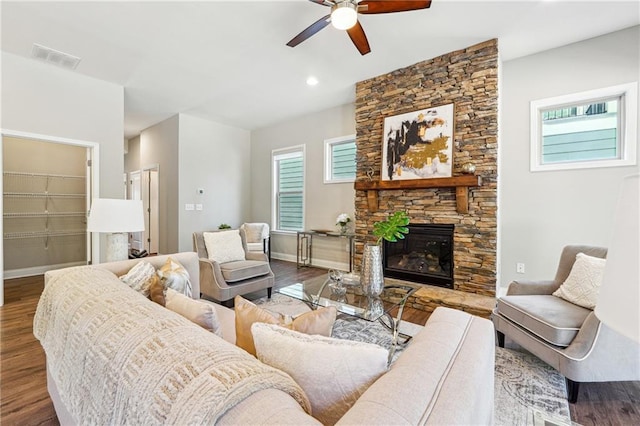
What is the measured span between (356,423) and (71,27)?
4267 millimetres

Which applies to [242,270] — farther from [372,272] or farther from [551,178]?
[551,178]

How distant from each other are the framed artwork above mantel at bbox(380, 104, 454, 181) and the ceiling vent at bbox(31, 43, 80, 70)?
4102mm

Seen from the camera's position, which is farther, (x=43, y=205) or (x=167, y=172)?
(x=167, y=172)

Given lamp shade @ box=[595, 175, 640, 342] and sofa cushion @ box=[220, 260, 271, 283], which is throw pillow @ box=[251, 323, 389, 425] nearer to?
lamp shade @ box=[595, 175, 640, 342]

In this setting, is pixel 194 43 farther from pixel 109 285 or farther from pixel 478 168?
pixel 478 168

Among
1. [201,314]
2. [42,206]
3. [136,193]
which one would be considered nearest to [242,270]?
[201,314]

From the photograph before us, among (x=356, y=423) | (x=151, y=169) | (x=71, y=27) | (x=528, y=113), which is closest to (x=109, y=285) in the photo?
(x=356, y=423)

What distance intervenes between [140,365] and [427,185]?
3408 millimetres

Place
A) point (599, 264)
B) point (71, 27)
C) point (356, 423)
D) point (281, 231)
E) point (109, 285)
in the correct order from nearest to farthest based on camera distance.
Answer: point (356, 423)
point (109, 285)
point (599, 264)
point (71, 27)
point (281, 231)

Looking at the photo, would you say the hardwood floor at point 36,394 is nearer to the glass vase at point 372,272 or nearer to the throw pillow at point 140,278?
the throw pillow at point 140,278

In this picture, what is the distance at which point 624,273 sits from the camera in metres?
0.52

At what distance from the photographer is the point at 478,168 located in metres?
3.22

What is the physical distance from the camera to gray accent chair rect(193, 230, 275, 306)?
296 cm

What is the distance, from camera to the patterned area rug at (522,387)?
151 cm
